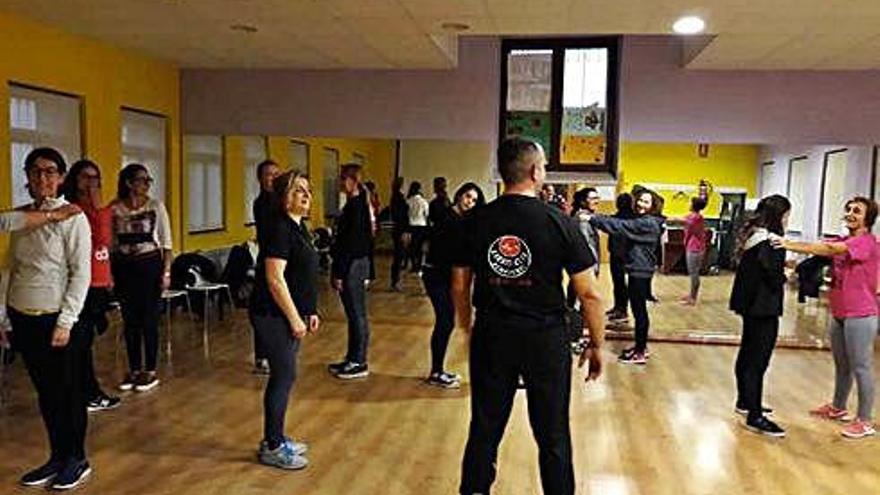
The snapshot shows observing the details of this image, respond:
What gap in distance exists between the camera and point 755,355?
421cm

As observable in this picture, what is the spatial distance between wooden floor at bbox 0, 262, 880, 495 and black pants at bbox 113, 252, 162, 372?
1.00 feet

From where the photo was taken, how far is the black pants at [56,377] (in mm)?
3125

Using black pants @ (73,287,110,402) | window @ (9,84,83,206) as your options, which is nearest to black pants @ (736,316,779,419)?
black pants @ (73,287,110,402)

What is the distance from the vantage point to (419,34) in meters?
5.66

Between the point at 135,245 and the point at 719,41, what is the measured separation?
4238mm

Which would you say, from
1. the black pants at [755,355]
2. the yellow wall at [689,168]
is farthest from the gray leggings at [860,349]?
the yellow wall at [689,168]

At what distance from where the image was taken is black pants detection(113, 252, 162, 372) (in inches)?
179

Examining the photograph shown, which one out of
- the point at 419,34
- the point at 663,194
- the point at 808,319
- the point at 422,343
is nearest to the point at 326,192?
the point at 422,343

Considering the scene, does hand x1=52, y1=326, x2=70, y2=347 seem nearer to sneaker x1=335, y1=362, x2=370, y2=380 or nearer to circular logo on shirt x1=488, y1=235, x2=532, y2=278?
circular logo on shirt x1=488, y1=235, x2=532, y2=278

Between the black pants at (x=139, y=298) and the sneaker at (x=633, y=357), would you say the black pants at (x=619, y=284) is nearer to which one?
the sneaker at (x=633, y=357)

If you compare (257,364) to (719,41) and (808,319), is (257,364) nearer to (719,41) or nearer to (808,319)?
(719,41)

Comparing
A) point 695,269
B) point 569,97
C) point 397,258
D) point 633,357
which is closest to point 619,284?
point 633,357

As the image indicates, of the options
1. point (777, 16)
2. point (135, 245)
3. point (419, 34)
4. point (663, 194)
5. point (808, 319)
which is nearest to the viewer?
point (135, 245)

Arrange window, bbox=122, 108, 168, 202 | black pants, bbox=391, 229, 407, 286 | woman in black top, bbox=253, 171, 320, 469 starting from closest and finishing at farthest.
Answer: woman in black top, bbox=253, 171, 320, 469 → window, bbox=122, 108, 168, 202 → black pants, bbox=391, 229, 407, 286
